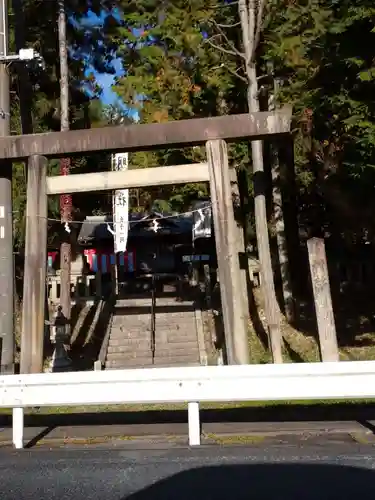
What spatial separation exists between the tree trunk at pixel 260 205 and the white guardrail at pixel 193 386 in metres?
5.77

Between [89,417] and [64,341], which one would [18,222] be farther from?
[89,417]

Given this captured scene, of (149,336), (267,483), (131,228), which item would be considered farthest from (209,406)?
(131,228)

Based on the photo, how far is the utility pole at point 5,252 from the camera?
33.0ft

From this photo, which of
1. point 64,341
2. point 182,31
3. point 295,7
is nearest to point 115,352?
point 64,341

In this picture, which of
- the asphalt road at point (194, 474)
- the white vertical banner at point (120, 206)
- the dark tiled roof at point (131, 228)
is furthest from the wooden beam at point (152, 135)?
the dark tiled roof at point (131, 228)

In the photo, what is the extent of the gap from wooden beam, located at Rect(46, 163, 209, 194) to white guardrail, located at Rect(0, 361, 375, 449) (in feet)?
15.5

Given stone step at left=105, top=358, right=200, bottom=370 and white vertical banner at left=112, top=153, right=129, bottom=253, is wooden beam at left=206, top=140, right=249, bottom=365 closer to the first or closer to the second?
stone step at left=105, top=358, right=200, bottom=370

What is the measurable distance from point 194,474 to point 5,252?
6.66 meters

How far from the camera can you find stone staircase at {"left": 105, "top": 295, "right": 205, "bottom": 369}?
590 inches

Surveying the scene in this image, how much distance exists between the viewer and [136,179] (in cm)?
1033

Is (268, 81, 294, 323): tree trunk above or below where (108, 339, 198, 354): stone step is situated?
above

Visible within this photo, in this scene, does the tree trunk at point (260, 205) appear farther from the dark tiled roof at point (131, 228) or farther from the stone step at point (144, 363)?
the dark tiled roof at point (131, 228)

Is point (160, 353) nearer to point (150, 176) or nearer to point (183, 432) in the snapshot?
point (150, 176)

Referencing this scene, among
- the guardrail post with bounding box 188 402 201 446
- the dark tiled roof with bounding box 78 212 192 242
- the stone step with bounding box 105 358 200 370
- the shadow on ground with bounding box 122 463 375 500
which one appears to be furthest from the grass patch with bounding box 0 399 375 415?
the dark tiled roof with bounding box 78 212 192 242
